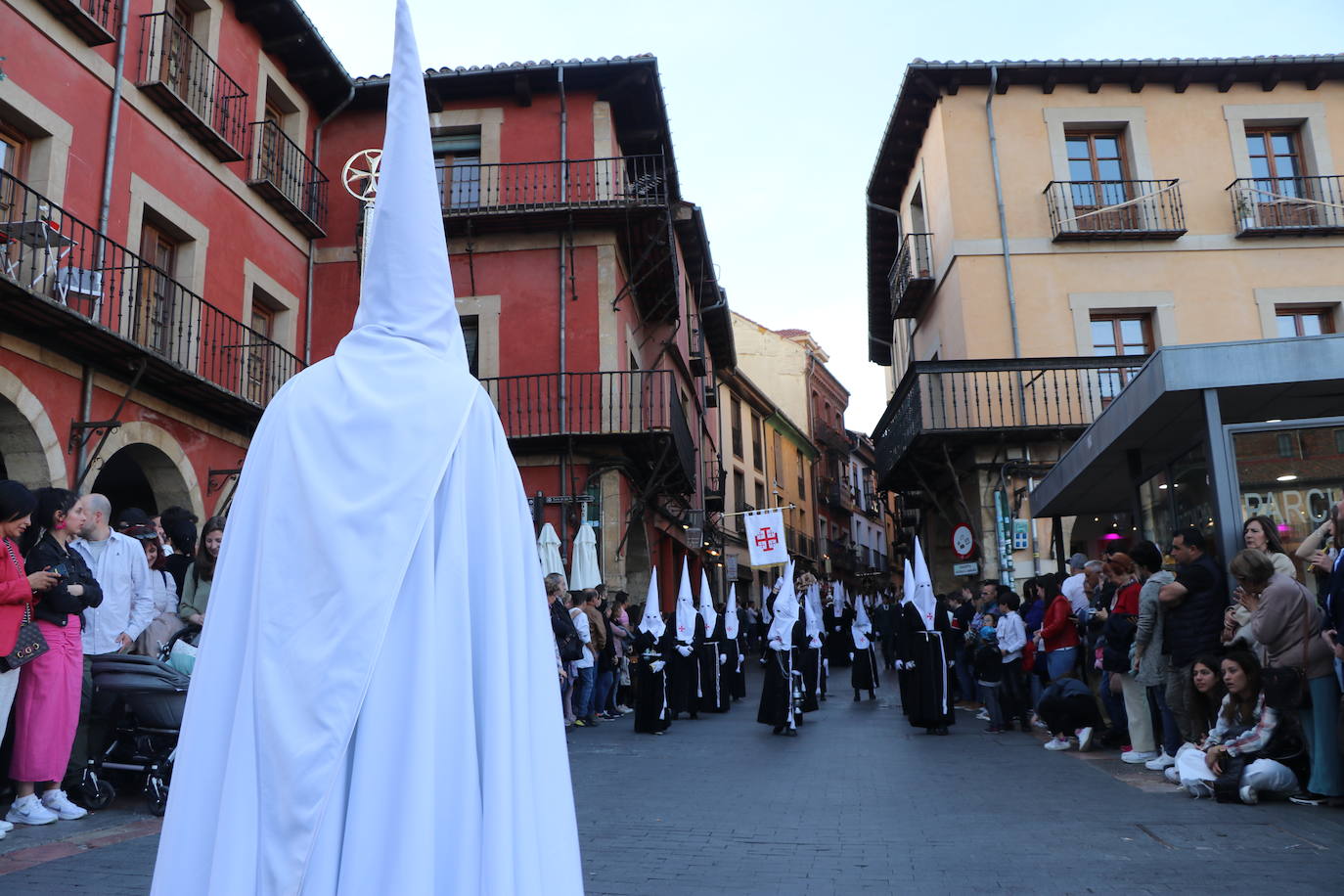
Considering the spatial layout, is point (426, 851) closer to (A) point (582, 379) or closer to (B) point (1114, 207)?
(A) point (582, 379)

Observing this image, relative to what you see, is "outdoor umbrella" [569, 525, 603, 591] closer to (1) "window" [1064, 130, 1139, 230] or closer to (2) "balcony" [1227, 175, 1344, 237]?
(1) "window" [1064, 130, 1139, 230]

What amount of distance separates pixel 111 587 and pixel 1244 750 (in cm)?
792

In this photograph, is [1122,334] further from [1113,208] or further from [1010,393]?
[1010,393]

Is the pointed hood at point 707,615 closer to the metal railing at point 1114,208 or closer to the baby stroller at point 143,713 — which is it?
the baby stroller at point 143,713

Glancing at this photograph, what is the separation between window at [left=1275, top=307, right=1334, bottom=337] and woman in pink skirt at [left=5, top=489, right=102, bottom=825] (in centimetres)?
2101

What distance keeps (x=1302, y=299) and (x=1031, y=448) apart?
21.0 feet

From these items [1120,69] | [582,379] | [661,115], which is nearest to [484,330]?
[582,379]

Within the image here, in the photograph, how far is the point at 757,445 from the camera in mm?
42312

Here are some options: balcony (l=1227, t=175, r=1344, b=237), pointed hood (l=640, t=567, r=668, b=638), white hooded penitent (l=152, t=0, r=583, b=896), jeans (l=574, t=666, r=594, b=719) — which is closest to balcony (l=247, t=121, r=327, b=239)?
pointed hood (l=640, t=567, r=668, b=638)

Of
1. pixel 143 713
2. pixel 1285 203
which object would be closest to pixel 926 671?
pixel 143 713

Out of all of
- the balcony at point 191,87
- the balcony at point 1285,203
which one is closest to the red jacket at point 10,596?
the balcony at point 191,87

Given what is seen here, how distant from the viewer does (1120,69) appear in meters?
20.8

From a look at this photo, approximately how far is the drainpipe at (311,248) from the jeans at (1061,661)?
13414 mm

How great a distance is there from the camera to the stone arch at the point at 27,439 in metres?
11.6
